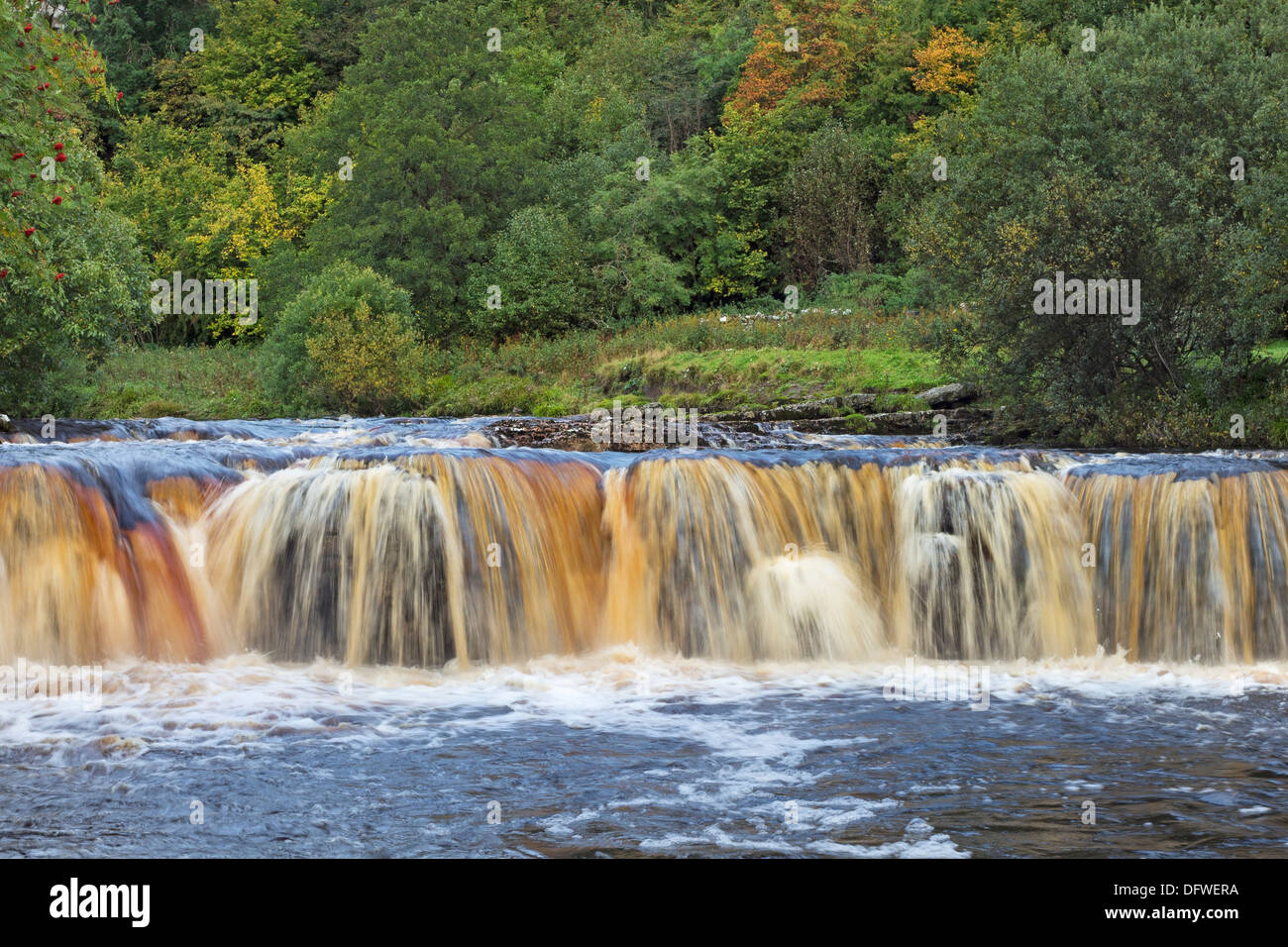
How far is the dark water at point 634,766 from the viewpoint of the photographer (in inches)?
339

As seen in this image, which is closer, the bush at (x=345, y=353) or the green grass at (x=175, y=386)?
the bush at (x=345, y=353)

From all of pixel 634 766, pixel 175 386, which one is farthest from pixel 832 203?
pixel 634 766

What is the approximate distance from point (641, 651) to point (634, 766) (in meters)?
4.58

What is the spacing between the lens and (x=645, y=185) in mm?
56688

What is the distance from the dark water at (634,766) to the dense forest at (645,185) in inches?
252

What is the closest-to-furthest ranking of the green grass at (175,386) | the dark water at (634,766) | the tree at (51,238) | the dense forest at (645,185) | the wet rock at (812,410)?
the dark water at (634,766)
the tree at (51,238)
the dense forest at (645,185)
the wet rock at (812,410)
the green grass at (175,386)

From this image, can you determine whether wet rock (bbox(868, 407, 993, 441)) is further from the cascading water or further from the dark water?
the dark water

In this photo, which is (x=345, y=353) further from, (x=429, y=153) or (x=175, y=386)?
(x=429, y=153)

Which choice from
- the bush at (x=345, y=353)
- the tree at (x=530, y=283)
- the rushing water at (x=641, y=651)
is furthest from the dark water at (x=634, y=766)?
the tree at (x=530, y=283)

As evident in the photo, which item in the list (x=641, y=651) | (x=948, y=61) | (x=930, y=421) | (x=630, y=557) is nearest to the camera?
(x=641, y=651)

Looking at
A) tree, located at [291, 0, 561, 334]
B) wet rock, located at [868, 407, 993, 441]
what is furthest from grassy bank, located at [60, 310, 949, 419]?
tree, located at [291, 0, 561, 334]

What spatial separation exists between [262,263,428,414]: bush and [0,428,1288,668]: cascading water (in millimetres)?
24591

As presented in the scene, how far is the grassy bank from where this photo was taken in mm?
36875

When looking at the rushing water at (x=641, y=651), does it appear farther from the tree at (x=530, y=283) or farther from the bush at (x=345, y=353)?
the tree at (x=530, y=283)
